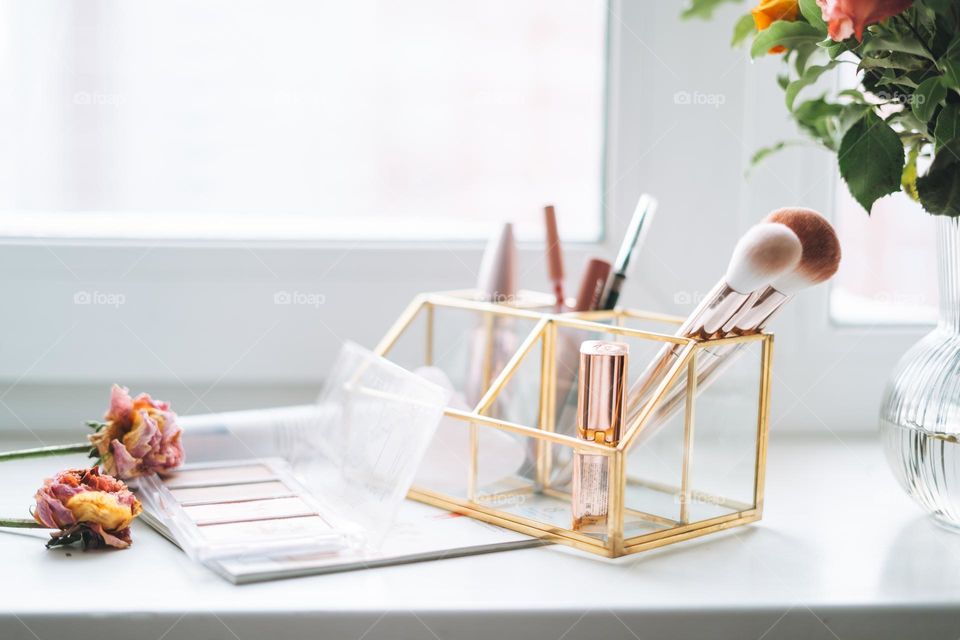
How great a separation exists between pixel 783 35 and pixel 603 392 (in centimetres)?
25

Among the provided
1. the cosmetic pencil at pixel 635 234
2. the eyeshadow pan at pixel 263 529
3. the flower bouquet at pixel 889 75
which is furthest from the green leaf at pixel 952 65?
the eyeshadow pan at pixel 263 529

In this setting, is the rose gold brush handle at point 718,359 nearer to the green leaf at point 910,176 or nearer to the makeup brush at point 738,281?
the makeup brush at point 738,281

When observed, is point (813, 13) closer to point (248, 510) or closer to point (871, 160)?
point (871, 160)

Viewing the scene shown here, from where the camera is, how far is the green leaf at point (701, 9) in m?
0.86

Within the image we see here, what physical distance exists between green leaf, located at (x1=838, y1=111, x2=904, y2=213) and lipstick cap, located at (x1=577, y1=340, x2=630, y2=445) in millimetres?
172

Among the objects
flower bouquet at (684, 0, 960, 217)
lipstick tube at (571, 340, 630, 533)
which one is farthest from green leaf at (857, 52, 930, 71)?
lipstick tube at (571, 340, 630, 533)

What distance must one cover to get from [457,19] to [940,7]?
19.3 inches

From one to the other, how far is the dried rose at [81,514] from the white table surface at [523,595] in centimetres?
1

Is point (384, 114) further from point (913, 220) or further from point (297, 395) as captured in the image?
point (913, 220)

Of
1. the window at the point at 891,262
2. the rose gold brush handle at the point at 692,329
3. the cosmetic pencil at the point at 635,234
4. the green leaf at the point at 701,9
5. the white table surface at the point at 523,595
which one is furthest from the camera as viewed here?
the window at the point at 891,262

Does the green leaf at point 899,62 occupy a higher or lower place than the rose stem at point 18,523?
higher

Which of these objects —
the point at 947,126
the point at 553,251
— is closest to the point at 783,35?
the point at 947,126

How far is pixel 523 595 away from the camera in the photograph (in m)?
0.52

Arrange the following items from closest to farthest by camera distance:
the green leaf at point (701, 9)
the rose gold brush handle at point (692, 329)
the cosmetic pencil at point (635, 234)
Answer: the rose gold brush handle at point (692, 329) → the cosmetic pencil at point (635, 234) → the green leaf at point (701, 9)
